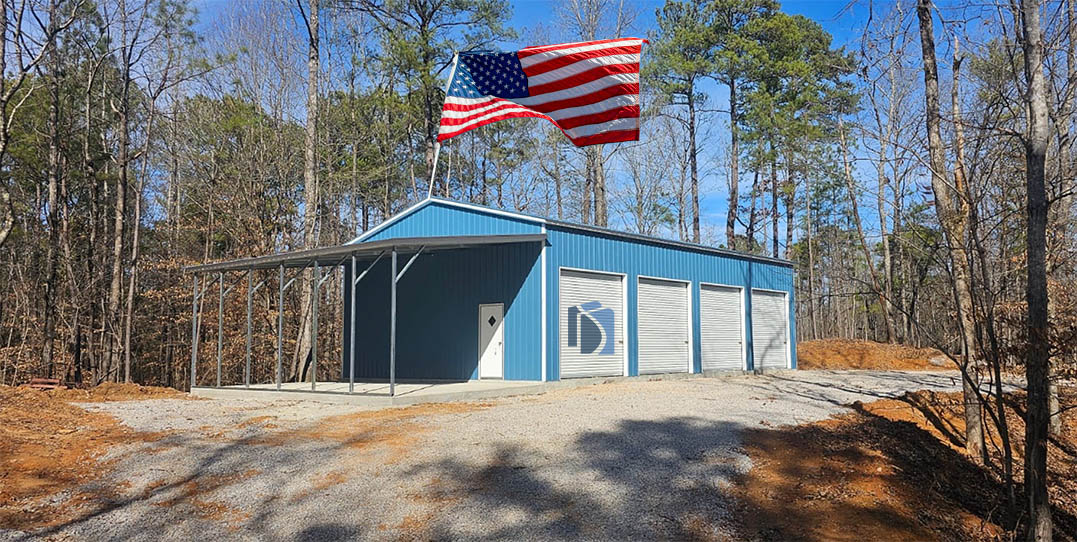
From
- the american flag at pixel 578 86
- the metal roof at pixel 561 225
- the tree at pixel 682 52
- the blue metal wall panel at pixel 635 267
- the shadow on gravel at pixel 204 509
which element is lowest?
the shadow on gravel at pixel 204 509

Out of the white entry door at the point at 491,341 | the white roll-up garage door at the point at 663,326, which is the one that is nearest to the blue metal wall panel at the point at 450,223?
the white entry door at the point at 491,341

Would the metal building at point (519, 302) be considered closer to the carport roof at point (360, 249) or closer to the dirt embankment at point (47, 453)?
the carport roof at point (360, 249)

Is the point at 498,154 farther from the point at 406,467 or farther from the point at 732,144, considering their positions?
the point at 406,467

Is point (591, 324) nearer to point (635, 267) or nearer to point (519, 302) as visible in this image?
point (519, 302)

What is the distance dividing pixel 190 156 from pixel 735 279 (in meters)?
18.0

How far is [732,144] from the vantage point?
3100 cm

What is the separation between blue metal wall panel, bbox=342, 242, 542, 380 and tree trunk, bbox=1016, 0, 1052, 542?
1032 centimetres

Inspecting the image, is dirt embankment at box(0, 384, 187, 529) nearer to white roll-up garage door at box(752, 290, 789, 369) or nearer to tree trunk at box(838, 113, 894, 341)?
tree trunk at box(838, 113, 894, 341)

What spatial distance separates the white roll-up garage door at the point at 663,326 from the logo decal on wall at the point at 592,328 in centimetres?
119

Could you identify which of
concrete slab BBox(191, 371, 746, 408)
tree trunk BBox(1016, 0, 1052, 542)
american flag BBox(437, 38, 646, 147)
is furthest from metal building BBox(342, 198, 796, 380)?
tree trunk BBox(1016, 0, 1052, 542)

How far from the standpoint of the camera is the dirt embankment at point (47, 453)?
6156 mm

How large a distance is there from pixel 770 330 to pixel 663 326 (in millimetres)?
5439

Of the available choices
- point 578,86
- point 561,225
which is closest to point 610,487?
point 578,86

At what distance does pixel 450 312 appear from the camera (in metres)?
16.4
